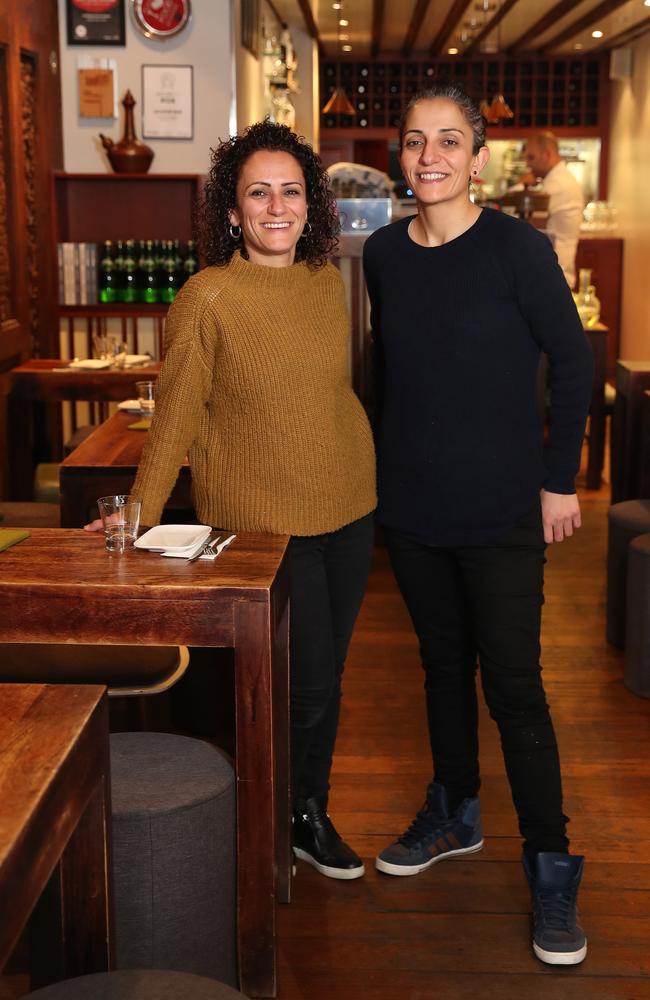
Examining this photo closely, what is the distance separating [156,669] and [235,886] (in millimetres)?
643

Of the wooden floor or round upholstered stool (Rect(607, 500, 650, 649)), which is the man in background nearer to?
round upholstered stool (Rect(607, 500, 650, 649))

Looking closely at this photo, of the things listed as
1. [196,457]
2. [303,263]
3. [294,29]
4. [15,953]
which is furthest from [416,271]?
[294,29]

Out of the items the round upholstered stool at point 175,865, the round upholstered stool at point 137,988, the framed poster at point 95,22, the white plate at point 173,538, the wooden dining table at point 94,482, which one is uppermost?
the framed poster at point 95,22

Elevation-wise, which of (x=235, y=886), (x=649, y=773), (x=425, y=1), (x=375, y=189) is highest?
→ (x=425, y=1)

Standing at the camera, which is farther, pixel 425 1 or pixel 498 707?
pixel 425 1

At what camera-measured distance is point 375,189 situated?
5.69 meters

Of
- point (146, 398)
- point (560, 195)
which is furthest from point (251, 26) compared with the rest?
point (146, 398)

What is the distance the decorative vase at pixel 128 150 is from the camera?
5828 millimetres

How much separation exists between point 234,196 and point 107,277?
3.63 meters

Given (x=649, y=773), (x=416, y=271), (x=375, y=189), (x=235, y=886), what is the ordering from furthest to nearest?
(x=375, y=189) < (x=649, y=773) < (x=416, y=271) < (x=235, y=886)

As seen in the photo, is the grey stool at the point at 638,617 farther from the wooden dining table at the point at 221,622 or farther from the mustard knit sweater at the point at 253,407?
the wooden dining table at the point at 221,622

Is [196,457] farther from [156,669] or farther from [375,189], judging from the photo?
[375,189]

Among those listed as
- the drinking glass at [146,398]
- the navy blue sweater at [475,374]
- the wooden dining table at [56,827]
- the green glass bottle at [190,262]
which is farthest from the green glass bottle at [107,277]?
the wooden dining table at [56,827]

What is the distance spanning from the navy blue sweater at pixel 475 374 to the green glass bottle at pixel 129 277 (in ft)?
11.9
